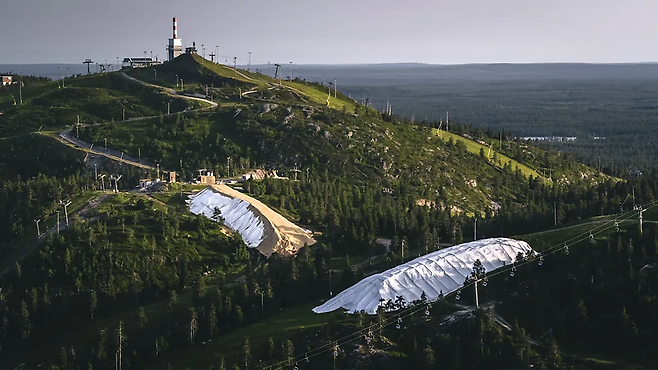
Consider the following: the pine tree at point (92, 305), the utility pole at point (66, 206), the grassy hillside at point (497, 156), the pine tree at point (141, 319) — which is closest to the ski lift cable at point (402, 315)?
the pine tree at point (141, 319)

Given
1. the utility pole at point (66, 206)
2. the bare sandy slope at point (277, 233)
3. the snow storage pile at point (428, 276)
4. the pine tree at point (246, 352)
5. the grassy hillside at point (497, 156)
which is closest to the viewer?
the pine tree at point (246, 352)

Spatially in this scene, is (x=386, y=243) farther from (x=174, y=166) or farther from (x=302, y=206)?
(x=174, y=166)

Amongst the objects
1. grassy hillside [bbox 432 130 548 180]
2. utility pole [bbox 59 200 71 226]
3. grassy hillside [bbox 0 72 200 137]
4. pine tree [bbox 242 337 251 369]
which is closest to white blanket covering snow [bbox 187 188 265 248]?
utility pole [bbox 59 200 71 226]

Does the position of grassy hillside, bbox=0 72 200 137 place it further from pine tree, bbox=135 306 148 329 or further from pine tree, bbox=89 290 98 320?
pine tree, bbox=135 306 148 329

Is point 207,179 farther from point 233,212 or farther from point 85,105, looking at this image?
point 85,105

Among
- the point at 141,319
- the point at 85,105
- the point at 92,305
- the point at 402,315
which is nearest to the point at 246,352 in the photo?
the point at 402,315

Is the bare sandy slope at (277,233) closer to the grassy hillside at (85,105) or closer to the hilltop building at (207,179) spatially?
the hilltop building at (207,179)
